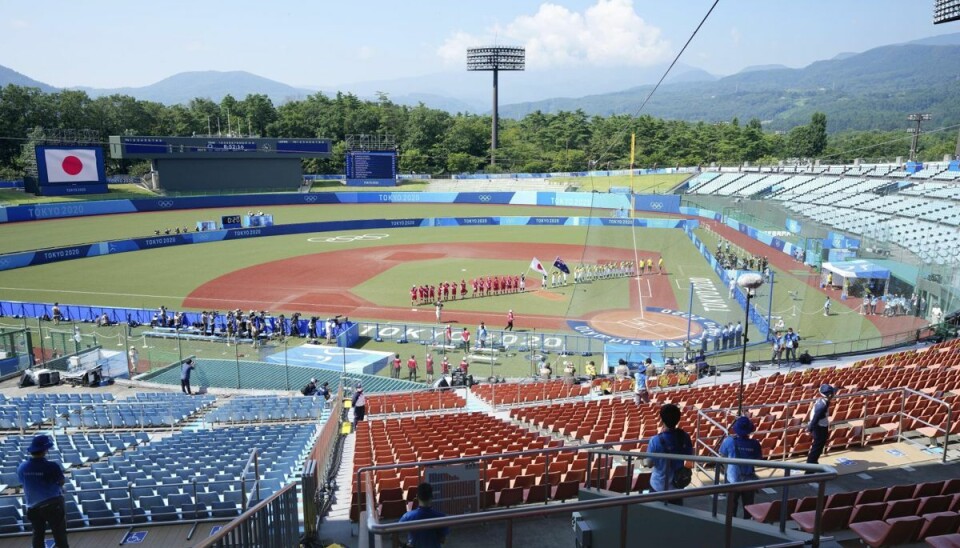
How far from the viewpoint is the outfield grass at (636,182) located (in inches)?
3253

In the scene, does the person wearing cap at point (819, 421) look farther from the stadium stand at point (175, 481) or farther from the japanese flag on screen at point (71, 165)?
the japanese flag on screen at point (71, 165)

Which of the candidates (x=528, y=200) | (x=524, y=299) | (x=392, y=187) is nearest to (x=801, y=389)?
(x=524, y=299)

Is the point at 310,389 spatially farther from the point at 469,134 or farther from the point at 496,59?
the point at 496,59

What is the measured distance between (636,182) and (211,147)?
53.3 meters

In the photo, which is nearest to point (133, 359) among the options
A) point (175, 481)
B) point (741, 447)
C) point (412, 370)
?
point (412, 370)

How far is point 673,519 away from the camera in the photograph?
4469 millimetres

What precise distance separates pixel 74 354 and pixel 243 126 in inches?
3845

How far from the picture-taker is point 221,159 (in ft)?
243

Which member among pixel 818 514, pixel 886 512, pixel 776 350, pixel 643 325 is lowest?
pixel 643 325

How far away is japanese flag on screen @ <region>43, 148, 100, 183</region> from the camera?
6134 centimetres

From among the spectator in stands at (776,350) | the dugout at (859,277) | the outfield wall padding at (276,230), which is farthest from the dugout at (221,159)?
the spectator in stands at (776,350)

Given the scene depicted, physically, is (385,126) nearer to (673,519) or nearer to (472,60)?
(472,60)

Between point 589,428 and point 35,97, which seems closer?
point 589,428

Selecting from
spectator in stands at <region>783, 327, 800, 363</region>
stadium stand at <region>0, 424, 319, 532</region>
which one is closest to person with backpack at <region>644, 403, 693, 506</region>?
stadium stand at <region>0, 424, 319, 532</region>
